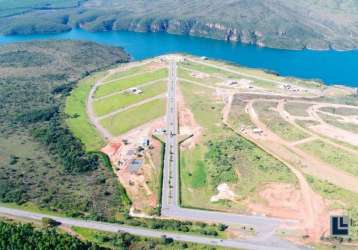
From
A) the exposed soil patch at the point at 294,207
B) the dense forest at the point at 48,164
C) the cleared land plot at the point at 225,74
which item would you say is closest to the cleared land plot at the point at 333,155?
the exposed soil patch at the point at 294,207

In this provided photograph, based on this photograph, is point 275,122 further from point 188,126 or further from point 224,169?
point 224,169

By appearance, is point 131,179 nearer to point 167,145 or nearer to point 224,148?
point 167,145

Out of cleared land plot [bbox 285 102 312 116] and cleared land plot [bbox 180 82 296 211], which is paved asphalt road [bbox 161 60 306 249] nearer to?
cleared land plot [bbox 180 82 296 211]

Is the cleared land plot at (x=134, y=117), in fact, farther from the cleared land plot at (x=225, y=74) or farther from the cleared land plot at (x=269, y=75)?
the cleared land plot at (x=269, y=75)

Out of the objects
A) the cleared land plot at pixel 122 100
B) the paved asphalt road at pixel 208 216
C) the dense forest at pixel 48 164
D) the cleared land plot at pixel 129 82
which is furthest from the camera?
the cleared land plot at pixel 129 82

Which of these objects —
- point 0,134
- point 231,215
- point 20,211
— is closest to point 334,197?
point 231,215

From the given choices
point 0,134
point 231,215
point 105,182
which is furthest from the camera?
point 0,134
